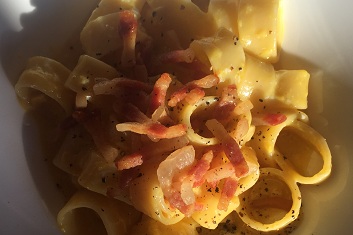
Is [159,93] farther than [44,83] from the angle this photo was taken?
No

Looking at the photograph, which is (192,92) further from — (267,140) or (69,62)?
(69,62)

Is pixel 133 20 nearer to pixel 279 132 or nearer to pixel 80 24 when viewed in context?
pixel 80 24

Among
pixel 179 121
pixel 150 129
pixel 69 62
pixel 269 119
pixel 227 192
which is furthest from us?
pixel 69 62

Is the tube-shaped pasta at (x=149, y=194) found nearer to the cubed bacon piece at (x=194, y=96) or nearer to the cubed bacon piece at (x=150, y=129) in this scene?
the cubed bacon piece at (x=150, y=129)

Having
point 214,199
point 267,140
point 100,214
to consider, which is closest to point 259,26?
point 267,140

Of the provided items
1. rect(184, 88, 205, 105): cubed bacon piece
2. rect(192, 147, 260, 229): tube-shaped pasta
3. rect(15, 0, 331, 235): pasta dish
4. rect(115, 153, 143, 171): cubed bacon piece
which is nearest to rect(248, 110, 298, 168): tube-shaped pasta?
rect(15, 0, 331, 235): pasta dish

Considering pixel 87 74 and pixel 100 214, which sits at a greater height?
pixel 87 74
